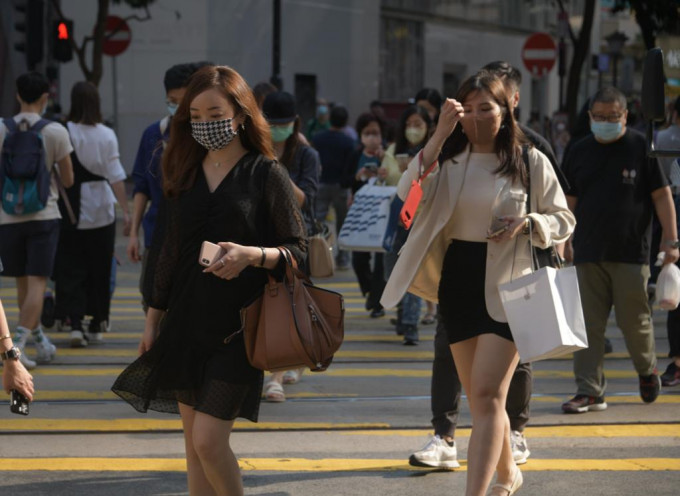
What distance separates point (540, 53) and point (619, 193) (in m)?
16.4

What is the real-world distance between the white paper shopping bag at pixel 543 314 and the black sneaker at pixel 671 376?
3.86m

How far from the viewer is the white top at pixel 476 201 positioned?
5586mm

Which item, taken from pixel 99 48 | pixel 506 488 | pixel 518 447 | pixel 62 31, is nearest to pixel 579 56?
pixel 99 48

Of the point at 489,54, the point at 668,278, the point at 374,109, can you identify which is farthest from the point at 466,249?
the point at 489,54

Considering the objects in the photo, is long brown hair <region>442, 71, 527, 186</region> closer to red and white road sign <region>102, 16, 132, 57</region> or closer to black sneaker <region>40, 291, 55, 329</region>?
black sneaker <region>40, 291, 55, 329</region>

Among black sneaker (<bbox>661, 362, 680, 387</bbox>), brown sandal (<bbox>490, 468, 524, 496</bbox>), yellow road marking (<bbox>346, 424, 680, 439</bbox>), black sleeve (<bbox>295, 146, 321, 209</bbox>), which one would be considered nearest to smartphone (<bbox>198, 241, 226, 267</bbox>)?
brown sandal (<bbox>490, 468, 524, 496</bbox>)

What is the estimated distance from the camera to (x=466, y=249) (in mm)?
5637

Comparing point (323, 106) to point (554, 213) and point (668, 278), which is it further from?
point (554, 213)

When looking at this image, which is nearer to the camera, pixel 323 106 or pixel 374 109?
pixel 374 109

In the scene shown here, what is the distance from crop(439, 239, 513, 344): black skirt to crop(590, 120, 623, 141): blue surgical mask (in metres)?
2.54

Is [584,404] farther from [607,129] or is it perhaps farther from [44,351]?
[44,351]

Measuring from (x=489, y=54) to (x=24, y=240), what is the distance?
37762mm

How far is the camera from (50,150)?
928 centimetres

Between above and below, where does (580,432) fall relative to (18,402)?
below
